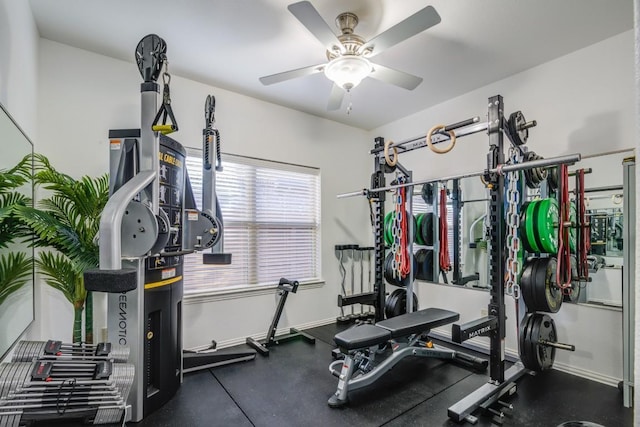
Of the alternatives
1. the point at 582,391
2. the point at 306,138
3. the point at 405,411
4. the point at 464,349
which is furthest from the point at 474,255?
the point at 306,138

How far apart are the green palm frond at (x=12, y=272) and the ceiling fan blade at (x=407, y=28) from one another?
2423 millimetres

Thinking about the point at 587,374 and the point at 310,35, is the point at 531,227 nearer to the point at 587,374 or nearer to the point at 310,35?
the point at 587,374

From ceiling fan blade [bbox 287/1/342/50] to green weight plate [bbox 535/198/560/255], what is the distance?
200 centimetres

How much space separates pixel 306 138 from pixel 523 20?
8.44ft

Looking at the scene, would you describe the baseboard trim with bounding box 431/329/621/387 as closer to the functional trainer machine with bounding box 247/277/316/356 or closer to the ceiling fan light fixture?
the functional trainer machine with bounding box 247/277/316/356

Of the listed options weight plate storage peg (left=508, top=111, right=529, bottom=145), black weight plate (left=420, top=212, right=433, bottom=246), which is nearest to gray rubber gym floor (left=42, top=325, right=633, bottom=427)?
black weight plate (left=420, top=212, right=433, bottom=246)

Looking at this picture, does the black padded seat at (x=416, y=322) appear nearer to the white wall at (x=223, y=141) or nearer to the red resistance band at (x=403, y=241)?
the red resistance band at (x=403, y=241)

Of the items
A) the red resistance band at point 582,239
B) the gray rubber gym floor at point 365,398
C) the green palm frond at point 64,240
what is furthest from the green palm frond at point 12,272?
the red resistance band at point 582,239

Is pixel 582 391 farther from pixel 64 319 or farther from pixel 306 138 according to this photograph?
pixel 64 319

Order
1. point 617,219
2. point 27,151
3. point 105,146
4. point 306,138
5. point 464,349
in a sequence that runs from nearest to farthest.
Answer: point 27,151, point 617,219, point 105,146, point 464,349, point 306,138

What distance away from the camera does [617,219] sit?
8.18 ft

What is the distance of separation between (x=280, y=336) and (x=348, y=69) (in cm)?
298

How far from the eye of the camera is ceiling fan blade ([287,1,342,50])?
163 cm

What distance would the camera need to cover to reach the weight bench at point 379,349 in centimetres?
221
